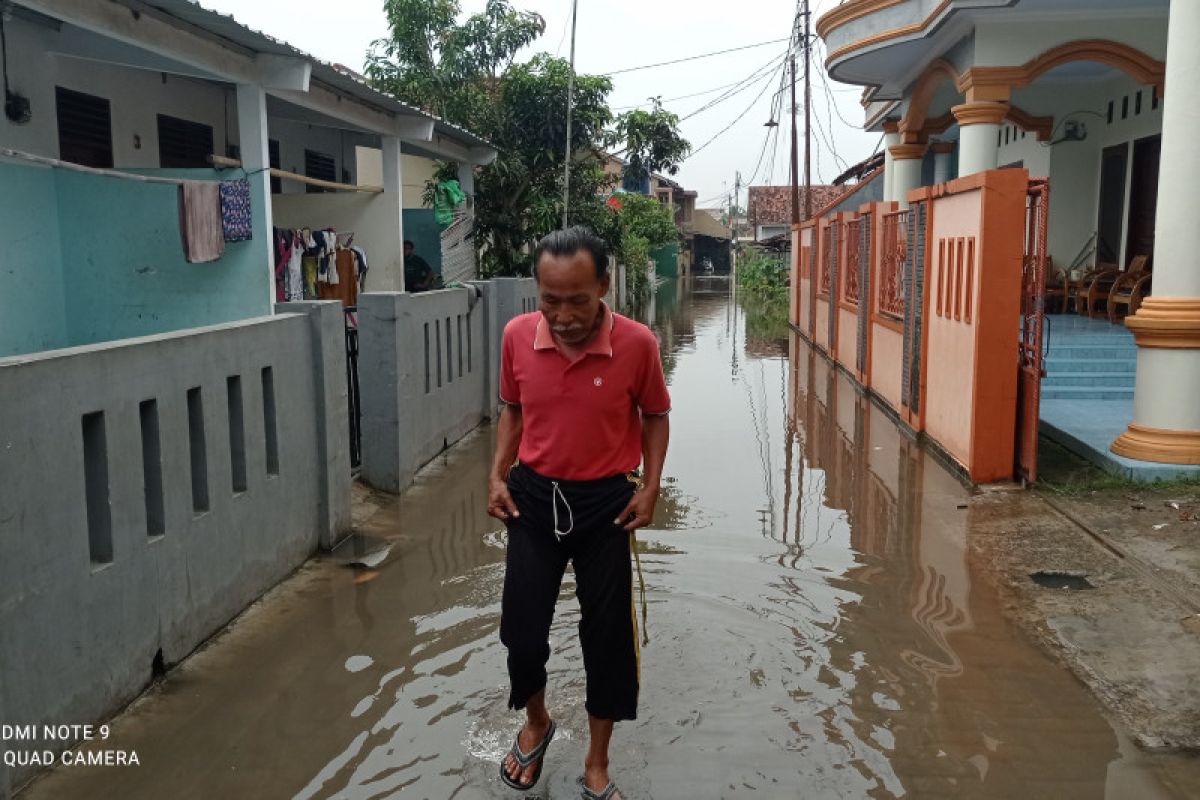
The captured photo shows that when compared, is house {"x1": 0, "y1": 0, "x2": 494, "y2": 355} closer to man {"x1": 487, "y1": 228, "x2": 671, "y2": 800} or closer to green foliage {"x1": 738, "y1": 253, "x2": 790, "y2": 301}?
man {"x1": 487, "y1": 228, "x2": 671, "y2": 800}

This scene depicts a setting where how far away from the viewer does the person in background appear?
14531 mm

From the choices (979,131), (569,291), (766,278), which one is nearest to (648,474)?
(569,291)

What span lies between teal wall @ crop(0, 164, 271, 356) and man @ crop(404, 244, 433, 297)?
5741 mm

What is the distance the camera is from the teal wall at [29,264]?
779cm

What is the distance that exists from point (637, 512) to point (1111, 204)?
13525 millimetres

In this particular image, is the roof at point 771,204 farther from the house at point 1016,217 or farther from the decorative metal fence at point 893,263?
the decorative metal fence at point 893,263

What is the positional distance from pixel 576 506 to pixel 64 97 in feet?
26.2

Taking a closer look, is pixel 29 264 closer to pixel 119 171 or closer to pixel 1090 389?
pixel 119 171

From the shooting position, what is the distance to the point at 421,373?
856 cm

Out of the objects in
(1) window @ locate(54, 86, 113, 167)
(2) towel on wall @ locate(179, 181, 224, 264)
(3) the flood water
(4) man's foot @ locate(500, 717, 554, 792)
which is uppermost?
(1) window @ locate(54, 86, 113, 167)

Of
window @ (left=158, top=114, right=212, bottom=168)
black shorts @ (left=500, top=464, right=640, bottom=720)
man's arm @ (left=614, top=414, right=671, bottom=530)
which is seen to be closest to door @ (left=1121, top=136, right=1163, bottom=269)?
window @ (left=158, top=114, right=212, bottom=168)

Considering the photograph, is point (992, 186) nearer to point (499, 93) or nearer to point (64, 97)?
point (64, 97)

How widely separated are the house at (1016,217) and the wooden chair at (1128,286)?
1.12 feet

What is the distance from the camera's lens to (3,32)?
8.00 m
